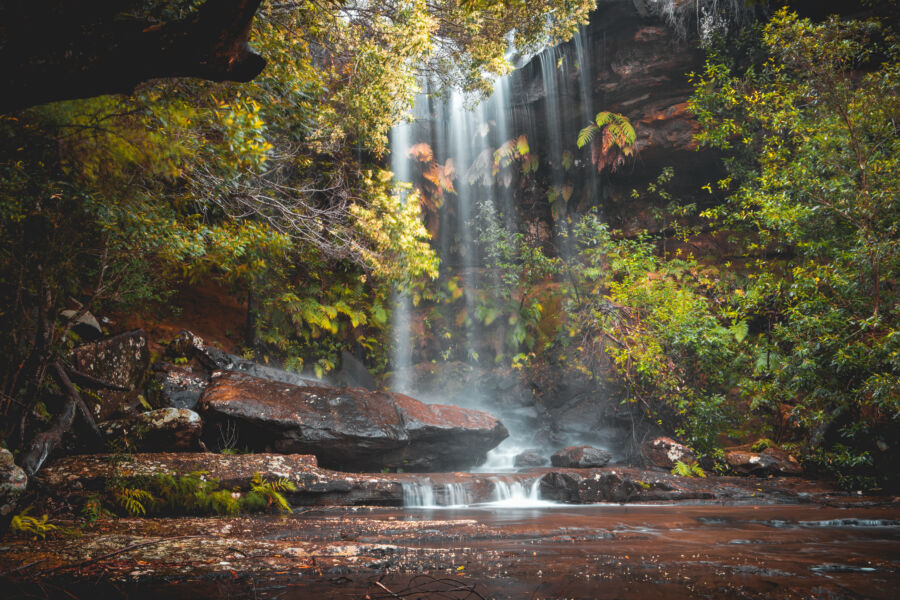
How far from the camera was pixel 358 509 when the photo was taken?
6418 millimetres

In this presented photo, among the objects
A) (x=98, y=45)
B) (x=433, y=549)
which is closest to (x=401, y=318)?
(x=433, y=549)

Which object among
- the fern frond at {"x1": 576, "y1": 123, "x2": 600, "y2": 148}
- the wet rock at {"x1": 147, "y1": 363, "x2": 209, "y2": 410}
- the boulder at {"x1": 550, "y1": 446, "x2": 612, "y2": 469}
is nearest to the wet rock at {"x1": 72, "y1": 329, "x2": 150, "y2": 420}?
the wet rock at {"x1": 147, "y1": 363, "x2": 209, "y2": 410}

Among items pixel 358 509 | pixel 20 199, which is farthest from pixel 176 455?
pixel 20 199

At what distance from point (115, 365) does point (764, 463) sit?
11.6 meters

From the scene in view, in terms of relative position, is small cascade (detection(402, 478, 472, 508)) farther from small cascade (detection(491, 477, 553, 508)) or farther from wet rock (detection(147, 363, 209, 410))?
wet rock (detection(147, 363, 209, 410))

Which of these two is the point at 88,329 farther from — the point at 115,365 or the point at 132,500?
the point at 132,500

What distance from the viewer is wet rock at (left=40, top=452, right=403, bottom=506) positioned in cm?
525

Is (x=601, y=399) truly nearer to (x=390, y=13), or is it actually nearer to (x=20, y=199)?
(x=390, y=13)

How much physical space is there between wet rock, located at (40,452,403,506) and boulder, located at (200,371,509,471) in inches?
35.8

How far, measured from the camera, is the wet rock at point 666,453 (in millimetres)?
9625

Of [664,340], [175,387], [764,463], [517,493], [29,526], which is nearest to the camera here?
[29,526]

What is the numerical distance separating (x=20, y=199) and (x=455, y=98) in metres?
14.5

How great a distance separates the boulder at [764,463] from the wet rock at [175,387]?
33.4 ft

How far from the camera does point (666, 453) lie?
982cm
